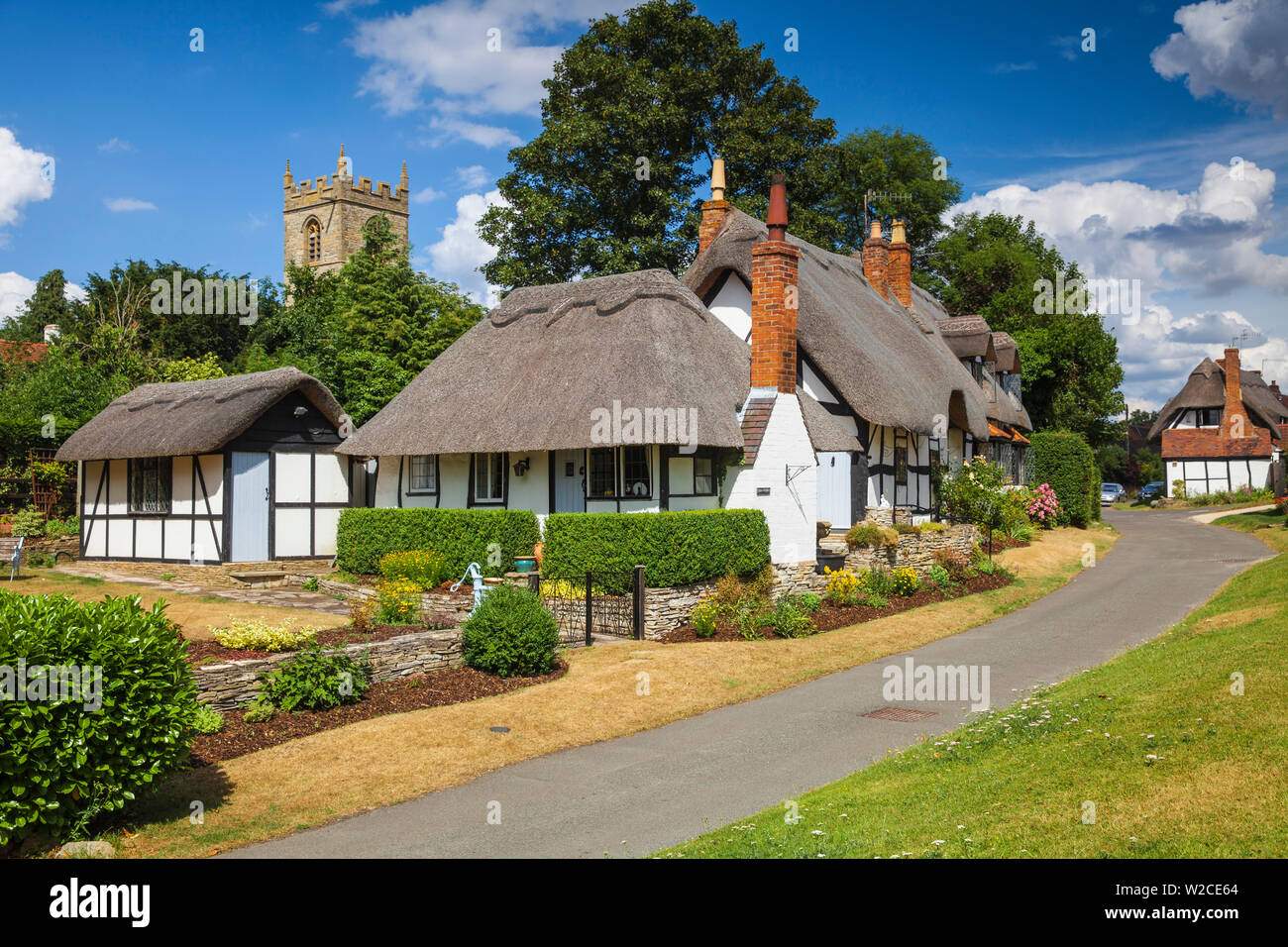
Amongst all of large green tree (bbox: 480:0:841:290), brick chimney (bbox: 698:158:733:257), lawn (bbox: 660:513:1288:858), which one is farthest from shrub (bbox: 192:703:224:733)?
large green tree (bbox: 480:0:841:290)

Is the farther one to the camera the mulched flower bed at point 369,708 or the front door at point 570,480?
the front door at point 570,480

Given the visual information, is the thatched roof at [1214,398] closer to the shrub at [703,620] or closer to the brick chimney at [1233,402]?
the brick chimney at [1233,402]

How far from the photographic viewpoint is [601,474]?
1905 centimetres

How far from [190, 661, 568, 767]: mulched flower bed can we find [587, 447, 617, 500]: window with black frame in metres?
5.85

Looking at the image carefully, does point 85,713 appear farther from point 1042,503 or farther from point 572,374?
point 1042,503

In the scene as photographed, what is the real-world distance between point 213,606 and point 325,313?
27.4m

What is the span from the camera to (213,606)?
58.3ft

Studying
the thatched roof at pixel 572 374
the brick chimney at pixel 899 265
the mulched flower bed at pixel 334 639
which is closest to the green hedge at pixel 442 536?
the thatched roof at pixel 572 374

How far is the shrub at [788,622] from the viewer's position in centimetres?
1616

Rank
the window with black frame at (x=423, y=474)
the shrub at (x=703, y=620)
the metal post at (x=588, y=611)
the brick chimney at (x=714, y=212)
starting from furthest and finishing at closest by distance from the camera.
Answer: the brick chimney at (x=714, y=212) < the window with black frame at (x=423, y=474) < the shrub at (x=703, y=620) < the metal post at (x=588, y=611)

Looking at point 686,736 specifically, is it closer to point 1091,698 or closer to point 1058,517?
point 1091,698

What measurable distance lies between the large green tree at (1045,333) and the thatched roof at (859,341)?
1329cm

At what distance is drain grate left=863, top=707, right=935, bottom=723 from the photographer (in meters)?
11.3

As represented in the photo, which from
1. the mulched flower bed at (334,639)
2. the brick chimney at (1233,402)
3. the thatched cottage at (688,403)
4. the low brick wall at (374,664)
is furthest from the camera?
the brick chimney at (1233,402)
